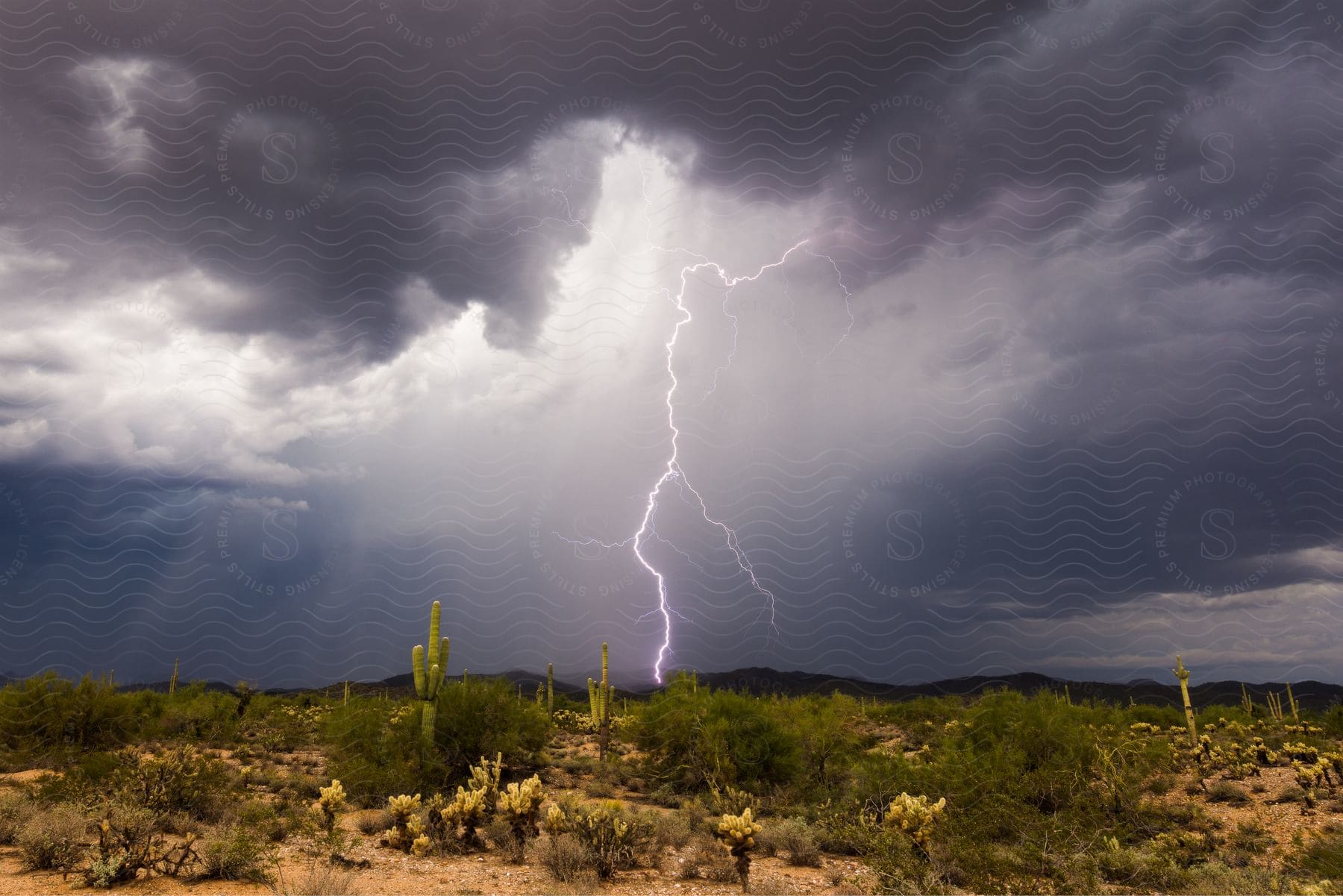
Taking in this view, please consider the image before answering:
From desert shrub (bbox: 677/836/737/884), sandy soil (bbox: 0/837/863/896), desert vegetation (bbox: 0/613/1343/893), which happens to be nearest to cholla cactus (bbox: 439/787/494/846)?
desert vegetation (bbox: 0/613/1343/893)

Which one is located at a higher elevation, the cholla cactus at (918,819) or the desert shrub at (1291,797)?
the cholla cactus at (918,819)

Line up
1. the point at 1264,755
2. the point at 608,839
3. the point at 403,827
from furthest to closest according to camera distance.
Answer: the point at 1264,755
the point at 403,827
the point at 608,839

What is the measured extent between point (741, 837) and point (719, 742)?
8.38 m

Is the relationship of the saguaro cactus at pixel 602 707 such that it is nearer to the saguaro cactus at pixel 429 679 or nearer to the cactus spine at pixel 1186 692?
the saguaro cactus at pixel 429 679

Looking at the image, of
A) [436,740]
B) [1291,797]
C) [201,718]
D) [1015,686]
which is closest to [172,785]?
[436,740]

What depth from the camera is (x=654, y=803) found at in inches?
659

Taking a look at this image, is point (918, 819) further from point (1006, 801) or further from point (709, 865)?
point (709, 865)

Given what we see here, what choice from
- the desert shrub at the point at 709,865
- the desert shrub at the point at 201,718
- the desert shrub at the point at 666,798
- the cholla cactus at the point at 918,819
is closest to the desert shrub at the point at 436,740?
the desert shrub at the point at 666,798

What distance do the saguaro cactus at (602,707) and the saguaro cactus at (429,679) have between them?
6.83 m

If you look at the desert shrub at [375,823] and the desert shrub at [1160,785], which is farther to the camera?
the desert shrub at [1160,785]

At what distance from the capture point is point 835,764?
18.3 meters

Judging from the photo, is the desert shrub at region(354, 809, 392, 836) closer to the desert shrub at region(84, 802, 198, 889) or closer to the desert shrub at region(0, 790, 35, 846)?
the desert shrub at region(84, 802, 198, 889)

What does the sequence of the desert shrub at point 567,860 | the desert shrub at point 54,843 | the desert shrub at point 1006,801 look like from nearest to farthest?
the desert shrub at point 54,843
the desert shrub at point 1006,801
the desert shrub at point 567,860

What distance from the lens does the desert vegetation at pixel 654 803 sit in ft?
30.1
